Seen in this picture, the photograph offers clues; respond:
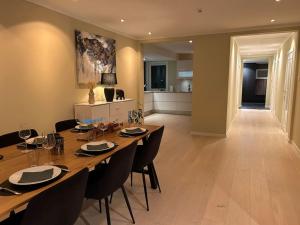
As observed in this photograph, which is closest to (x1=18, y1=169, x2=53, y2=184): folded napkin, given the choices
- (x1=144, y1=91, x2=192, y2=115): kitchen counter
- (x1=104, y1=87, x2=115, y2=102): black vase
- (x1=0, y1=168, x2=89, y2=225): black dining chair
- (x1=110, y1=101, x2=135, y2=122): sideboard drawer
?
(x1=0, y1=168, x2=89, y2=225): black dining chair

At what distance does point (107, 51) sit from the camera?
4.85m

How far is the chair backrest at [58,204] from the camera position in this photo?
112 cm

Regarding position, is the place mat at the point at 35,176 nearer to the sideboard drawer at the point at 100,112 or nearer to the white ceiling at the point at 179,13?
the sideboard drawer at the point at 100,112

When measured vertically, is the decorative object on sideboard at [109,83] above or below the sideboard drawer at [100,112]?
above

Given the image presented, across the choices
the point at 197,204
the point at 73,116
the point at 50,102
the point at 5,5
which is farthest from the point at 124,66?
the point at 197,204

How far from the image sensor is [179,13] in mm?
3852

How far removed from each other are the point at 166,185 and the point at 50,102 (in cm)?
222

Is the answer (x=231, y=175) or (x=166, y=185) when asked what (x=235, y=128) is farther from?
(x=166, y=185)

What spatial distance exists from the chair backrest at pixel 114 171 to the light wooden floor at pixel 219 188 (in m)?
0.55

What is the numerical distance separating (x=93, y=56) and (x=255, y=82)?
38.9ft

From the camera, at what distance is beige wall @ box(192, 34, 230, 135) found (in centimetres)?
523

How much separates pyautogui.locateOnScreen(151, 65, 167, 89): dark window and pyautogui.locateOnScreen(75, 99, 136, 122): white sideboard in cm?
548

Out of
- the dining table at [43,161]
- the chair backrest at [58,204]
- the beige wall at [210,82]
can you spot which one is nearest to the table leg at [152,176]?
the dining table at [43,161]

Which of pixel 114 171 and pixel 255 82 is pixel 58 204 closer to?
pixel 114 171
